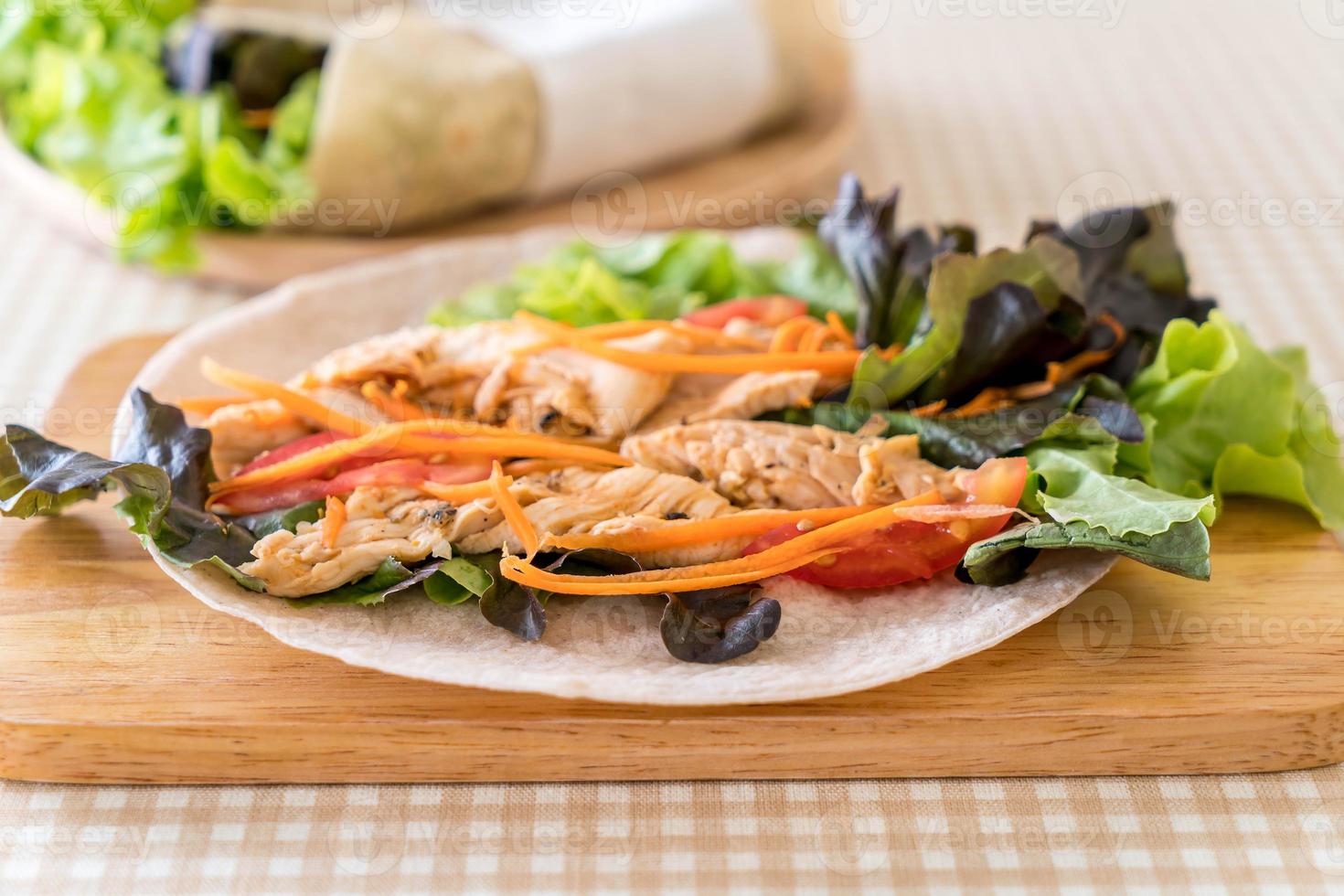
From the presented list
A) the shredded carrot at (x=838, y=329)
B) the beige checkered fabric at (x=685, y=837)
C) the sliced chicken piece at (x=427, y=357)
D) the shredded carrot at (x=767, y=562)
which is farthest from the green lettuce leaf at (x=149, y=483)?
the shredded carrot at (x=838, y=329)

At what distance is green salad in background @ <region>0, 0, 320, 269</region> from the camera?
4324 mm

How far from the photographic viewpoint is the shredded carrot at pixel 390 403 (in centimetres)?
301

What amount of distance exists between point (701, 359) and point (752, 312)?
512 millimetres

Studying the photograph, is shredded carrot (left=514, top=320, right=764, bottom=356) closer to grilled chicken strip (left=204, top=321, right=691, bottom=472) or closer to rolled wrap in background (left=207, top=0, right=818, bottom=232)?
grilled chicken strip (left=204, top=321, right=691, bottom=472)

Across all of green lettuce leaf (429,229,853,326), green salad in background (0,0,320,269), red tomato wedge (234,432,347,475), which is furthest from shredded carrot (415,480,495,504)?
green salad in background (0,0,320,269)

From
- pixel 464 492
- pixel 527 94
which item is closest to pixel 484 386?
pixel 464 492

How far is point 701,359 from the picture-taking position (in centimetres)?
310

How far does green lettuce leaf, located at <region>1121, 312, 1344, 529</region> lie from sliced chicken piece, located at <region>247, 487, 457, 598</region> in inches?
62.8

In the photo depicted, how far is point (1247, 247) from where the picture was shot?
200 inches

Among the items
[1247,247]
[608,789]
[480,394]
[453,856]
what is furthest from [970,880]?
[1247,247]

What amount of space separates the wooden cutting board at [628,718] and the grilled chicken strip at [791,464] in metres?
0.42

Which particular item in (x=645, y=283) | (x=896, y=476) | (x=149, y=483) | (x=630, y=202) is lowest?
(x=630, y=202)

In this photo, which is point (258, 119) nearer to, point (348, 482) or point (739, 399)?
point (348, 482)

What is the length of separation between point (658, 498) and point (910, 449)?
1.94ft
